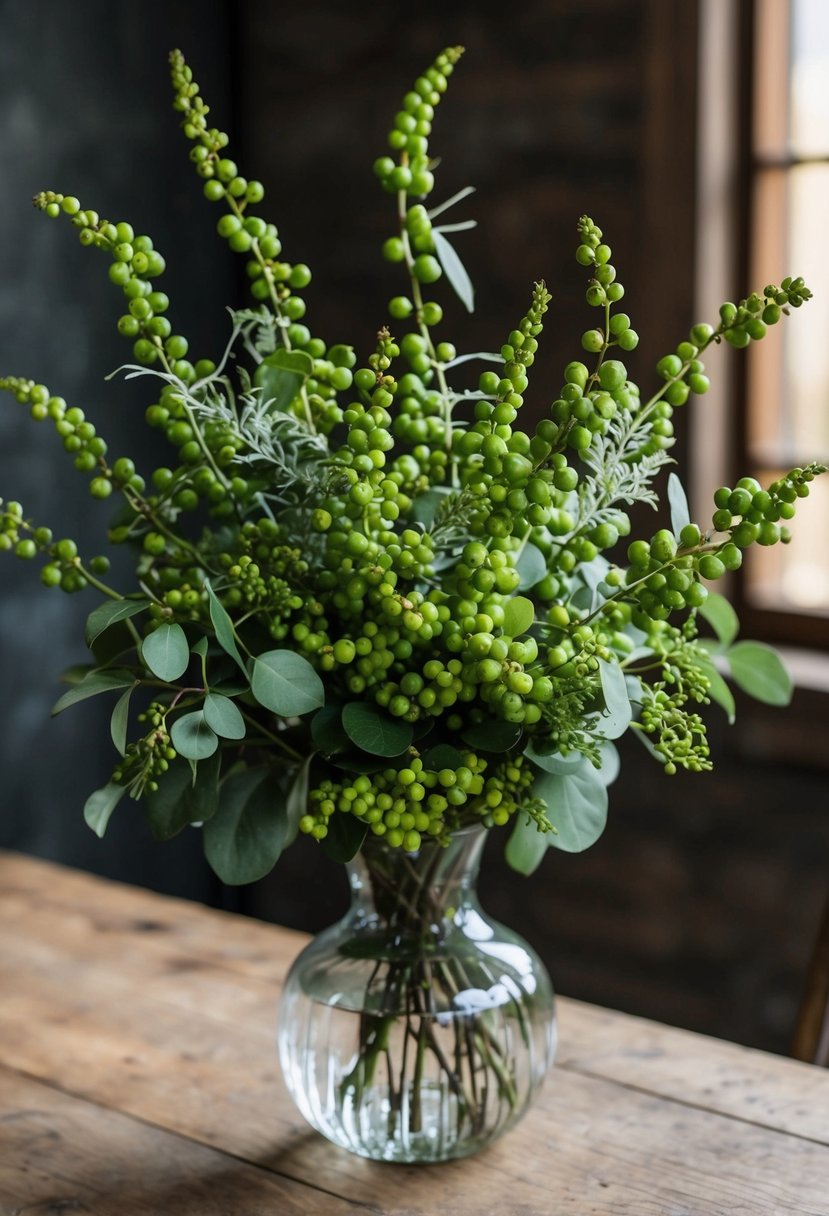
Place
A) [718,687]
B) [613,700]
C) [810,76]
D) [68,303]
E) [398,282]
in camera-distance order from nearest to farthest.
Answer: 1. [613,700]
2. [718,687]
3. [810,76]
4. [68,303]
5. [398,282]

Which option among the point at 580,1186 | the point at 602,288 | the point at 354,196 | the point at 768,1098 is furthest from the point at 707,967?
the point at 602,288

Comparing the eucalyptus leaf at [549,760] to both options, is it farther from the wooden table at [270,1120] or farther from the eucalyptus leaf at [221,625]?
the wooden table at [270,1120]

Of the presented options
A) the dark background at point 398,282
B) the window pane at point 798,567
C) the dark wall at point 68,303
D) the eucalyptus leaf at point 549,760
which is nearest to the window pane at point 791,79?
the dark background at point 398,282

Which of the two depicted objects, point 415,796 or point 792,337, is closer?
point 415,796

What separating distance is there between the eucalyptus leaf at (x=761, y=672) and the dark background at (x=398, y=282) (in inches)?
39.7

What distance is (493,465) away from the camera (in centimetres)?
73

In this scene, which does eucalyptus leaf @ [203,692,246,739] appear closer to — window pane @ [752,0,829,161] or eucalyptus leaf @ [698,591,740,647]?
eucalyptus leaf @ [698,591,740,647]

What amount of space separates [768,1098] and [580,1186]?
20cm

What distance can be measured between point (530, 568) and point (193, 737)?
0.77ft

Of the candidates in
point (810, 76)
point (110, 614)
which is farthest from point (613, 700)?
point (810, 76)

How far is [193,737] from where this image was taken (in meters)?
0.73

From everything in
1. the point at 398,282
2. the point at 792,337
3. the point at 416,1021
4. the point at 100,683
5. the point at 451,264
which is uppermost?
the point at 398,282

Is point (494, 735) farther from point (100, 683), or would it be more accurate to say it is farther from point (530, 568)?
point (100, 683)

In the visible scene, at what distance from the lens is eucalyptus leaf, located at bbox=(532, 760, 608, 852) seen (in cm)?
80
